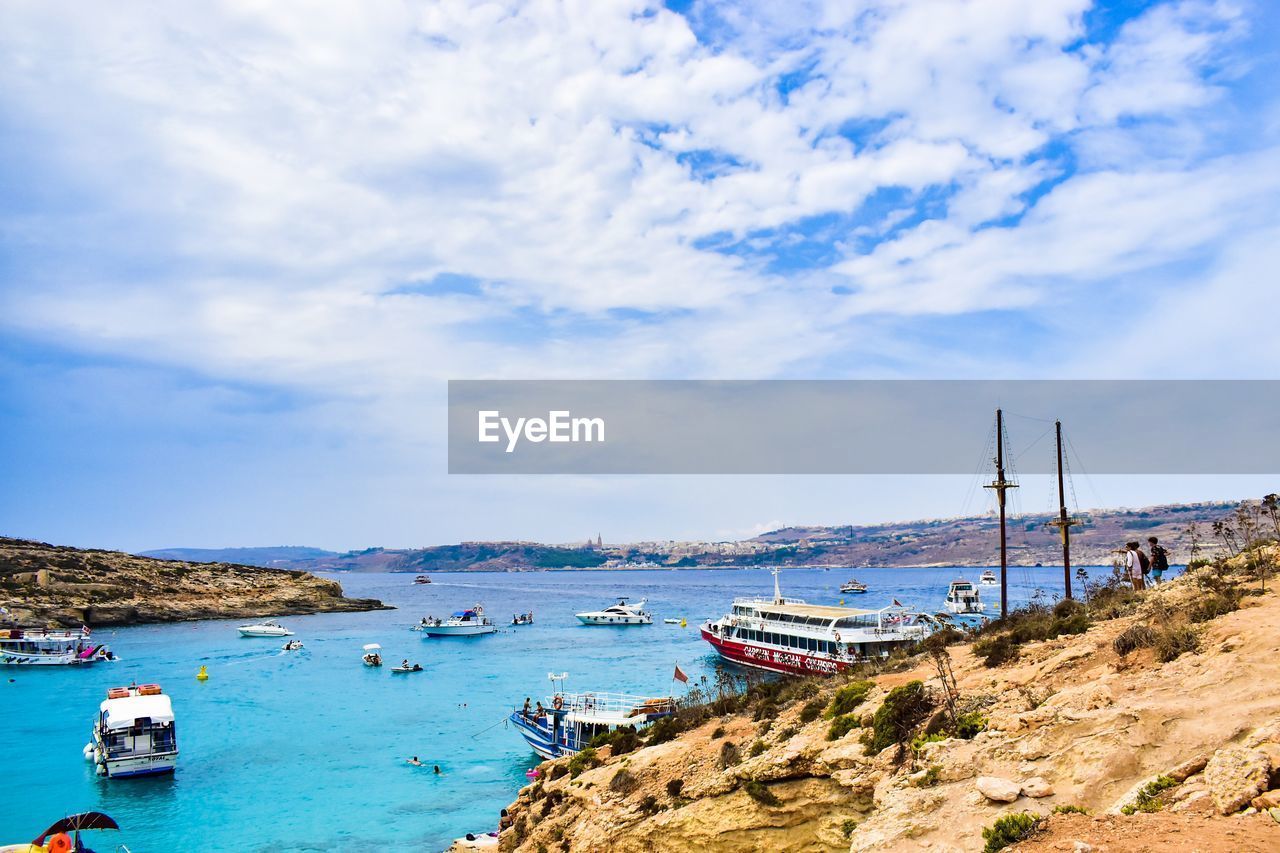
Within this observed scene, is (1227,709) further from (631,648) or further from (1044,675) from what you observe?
(631,648)

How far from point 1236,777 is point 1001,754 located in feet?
9.87

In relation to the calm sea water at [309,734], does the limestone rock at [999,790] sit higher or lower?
higher

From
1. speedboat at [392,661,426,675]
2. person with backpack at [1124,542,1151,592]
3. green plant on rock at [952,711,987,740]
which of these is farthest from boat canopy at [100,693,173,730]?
person with backpack at [1124,542,1151,592]

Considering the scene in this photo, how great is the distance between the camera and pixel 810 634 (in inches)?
1773

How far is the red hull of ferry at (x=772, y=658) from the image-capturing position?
42.9 m

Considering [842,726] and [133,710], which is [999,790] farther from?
[133,710]

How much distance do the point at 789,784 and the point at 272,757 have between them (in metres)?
31.8

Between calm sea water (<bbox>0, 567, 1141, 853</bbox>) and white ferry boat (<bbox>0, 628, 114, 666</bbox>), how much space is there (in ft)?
6.82

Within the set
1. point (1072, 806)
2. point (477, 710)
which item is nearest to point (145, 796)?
point (477, 710)

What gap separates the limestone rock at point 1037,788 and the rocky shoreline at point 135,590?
96.4 meters

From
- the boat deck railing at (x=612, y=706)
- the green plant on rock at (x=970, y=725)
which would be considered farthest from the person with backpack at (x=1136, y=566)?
the boat deck railing at (x=612, y=706)

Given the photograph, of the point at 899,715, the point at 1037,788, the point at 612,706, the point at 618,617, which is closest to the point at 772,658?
the point at 612,706

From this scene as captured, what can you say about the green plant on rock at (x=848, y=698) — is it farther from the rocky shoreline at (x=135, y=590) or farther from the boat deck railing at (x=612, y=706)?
the rocky shoreline at (x=135, y=590)

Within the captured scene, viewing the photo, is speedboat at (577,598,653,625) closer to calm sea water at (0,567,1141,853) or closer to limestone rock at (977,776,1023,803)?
calm sea water at (0,567,1141,853)
